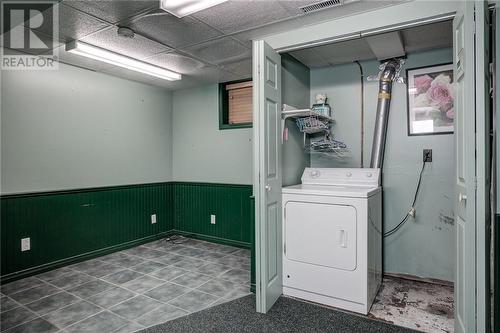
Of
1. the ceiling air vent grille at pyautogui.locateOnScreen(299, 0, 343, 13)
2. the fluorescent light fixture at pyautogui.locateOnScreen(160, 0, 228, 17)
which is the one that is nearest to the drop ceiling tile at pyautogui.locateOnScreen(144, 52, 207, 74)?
the fluorescent light fixture at pyautogui.locateOnScreen(160, 0, 228, 17)

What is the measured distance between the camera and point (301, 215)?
2662 millimetres

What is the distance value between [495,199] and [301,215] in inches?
54.0

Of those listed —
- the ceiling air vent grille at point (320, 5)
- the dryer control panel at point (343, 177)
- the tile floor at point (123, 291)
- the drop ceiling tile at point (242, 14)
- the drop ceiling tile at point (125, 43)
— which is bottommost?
the tile floor at point (123, 291)

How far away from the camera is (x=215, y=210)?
4.55m

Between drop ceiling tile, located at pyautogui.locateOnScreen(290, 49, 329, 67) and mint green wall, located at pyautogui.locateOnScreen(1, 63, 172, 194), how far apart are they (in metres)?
2.56

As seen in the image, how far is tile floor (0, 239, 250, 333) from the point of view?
2.33 meters

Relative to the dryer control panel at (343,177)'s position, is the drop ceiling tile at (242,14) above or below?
above

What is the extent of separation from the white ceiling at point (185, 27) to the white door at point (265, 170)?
0.28 metres

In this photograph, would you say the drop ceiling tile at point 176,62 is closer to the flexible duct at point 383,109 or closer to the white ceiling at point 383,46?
the white ceiling at point 383,46

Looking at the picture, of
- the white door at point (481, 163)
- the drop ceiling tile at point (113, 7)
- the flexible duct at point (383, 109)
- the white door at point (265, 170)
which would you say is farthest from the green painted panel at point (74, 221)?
the white door at point (481, 163)

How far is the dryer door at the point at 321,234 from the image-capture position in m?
2.44

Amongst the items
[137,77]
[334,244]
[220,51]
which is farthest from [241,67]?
[334,244]

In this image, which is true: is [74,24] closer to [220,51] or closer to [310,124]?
[220,51]

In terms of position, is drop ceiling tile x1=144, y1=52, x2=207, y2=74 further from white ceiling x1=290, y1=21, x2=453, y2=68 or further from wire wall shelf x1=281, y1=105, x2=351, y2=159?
wire wall shelf x1=281, y1=105, x2=351, y2=159
